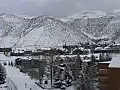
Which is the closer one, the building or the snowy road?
the building

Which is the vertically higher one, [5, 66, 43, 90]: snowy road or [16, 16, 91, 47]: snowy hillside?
[16, 16, 91, 47]: snowy hillside

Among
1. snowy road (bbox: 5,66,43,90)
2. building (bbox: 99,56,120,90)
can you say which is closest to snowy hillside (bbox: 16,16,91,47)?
snowy road (bbox: 5,66,43,90)

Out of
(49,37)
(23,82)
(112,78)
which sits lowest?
(23,82)

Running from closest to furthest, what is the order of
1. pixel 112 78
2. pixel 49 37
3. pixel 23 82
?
pixel 112 78 → pixel 23 82 → pixel 49 37

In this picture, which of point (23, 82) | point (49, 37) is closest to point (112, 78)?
point (23, 82)

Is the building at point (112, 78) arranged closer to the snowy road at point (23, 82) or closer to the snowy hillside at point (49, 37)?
the snowy road at point (23, 82)

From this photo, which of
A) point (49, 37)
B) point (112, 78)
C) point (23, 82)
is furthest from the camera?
point (49, 37)

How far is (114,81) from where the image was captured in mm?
29734

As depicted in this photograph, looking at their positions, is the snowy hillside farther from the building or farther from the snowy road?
the building

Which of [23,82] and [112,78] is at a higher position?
[112,78]

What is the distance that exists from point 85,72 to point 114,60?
3.43 m

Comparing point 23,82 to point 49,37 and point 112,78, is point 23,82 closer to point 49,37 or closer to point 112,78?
point 112,78

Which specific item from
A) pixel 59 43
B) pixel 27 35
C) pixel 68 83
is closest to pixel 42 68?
pixel 68 83

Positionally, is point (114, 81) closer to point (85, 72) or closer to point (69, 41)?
point (85, 72)
